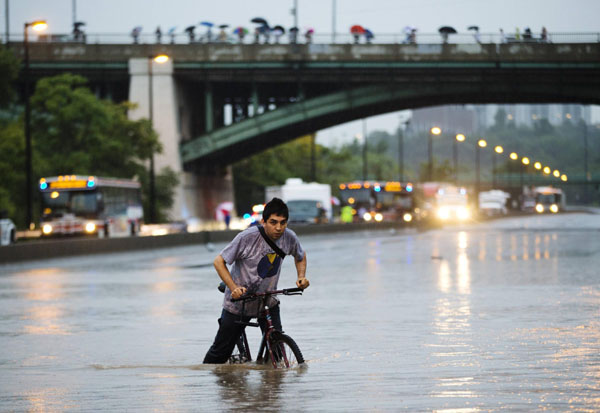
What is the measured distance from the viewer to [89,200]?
170 feet

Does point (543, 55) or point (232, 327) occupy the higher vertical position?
point (543, 55)

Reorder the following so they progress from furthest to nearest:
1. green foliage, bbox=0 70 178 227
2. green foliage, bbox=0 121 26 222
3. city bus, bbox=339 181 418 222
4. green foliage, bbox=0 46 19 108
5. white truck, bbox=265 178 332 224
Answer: city bus, bbox=339 181 418 222 < white truck, bbox=265 178 332 224 < green foliage, bbox=0 70 178 227 < green foliage, bbox=0 46 19 108 < green foliage, bbox=0 121 26 222

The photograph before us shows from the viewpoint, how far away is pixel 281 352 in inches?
384

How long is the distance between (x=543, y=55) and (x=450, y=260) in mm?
36915

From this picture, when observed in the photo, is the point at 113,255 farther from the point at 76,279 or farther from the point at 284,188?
the point at 284,188

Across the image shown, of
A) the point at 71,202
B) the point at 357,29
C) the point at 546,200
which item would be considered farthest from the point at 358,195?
the point at 546,200

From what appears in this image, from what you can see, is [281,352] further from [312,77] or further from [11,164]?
[312,77]

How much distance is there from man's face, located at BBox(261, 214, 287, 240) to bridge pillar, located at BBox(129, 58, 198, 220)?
61.7 m

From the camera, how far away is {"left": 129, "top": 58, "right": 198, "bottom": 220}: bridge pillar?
71250 mm

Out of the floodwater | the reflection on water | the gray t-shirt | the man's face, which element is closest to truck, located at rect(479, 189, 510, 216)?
the floodwater

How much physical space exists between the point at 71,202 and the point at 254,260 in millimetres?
43054

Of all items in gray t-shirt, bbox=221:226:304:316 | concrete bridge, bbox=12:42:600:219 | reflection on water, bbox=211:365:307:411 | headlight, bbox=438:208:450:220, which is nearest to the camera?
reflection on water, bbox=211:365:307:411

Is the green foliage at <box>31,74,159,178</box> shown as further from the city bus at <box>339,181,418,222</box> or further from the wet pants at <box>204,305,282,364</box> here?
the wet pants at <box>204,305,282,364</box>

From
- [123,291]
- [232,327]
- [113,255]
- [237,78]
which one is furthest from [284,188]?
[232,327]
